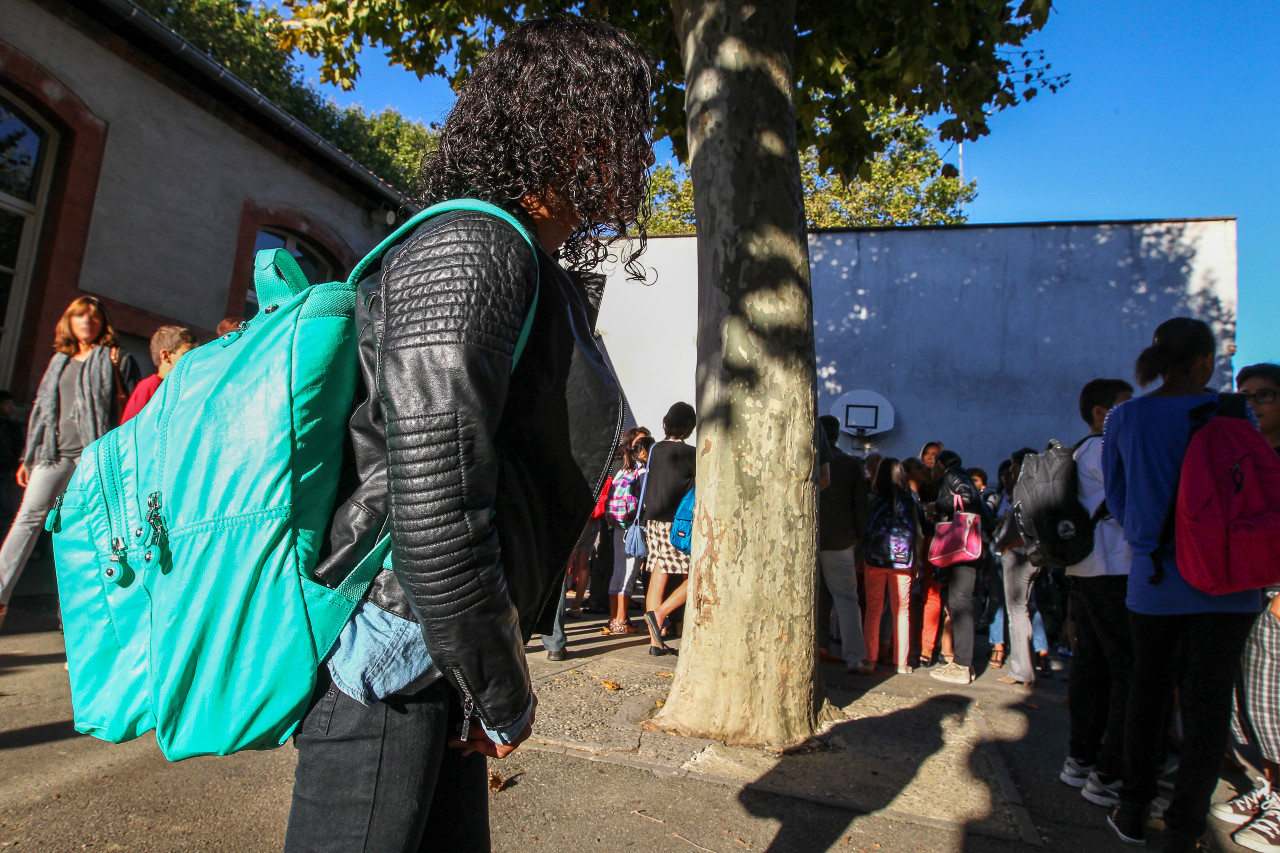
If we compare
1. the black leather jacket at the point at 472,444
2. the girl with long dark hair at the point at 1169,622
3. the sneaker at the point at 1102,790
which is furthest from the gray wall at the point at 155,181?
the sneaker at the point at 1102,790

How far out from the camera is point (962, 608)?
262 inches

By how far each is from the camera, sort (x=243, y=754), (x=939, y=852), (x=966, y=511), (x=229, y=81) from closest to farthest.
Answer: (x=939, y=852) → (x=243, y=754) → (x=966, y=511) → (x=229, y=81)

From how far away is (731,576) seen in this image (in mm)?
3994

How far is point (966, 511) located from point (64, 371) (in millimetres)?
6464

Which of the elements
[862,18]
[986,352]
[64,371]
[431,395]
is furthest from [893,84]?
[986,352]

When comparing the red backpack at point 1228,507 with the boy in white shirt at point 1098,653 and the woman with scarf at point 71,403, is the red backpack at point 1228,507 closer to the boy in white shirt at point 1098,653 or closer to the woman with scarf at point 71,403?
the boy in white shirt at point 1098,653

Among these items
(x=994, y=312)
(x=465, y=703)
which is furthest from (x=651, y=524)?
(x=994, y=312)

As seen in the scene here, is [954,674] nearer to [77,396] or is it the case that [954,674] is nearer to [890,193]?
[77,396]

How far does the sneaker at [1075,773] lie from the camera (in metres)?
3.79

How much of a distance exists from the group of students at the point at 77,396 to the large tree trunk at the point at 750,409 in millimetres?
3054

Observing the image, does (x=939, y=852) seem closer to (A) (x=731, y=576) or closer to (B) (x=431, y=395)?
(A) (x=731, y=576)

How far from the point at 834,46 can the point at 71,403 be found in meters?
6.37

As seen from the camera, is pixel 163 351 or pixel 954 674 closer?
pixel 163 351

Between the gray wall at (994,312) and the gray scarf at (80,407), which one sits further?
the gray wall at (994,312)
